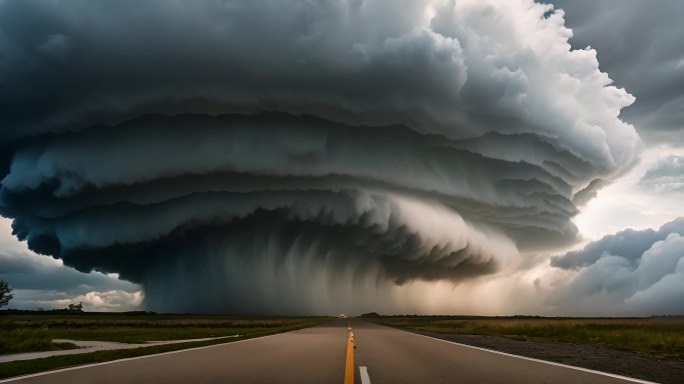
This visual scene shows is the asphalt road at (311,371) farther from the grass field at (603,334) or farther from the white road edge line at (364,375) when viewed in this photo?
the grass field at (603,334)

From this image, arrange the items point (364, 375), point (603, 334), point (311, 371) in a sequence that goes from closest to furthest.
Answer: point (364, 375)
point (311, 371)
point (603, 334)

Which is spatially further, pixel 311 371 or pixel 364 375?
pixel 311 371

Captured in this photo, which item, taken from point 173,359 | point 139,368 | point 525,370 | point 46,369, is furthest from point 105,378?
point 525,370

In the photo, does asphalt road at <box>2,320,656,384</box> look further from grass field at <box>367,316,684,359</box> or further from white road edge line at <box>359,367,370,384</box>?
grass field at <box>367,316,684,359</box>

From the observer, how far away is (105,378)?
31.8ft

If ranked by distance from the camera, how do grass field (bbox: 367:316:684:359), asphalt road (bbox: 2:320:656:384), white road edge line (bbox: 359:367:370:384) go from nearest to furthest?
white road edge line (bbox: 359:367:370:384) < asphalt road (bbox: 2:320:656:384) < grass field (bbox: 367:316:684:359)

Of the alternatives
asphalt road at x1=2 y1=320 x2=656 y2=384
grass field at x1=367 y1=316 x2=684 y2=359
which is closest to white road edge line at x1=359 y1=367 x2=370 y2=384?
asphalt road at x1=2 y1=320 x2=656 y2=384

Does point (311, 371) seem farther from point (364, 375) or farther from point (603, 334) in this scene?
point (603, 334)

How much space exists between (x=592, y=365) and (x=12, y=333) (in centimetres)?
2157

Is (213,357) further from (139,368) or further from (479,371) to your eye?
(479,371)

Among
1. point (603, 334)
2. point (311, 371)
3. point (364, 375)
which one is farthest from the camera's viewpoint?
point (603, 334)

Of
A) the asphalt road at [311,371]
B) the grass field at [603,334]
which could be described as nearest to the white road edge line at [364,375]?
the asphalt road at [311,371]

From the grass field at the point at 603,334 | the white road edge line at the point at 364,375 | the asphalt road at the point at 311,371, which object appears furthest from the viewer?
the grass field at the point at 603,334

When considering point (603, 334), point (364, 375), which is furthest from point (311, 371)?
point (603, 334)
